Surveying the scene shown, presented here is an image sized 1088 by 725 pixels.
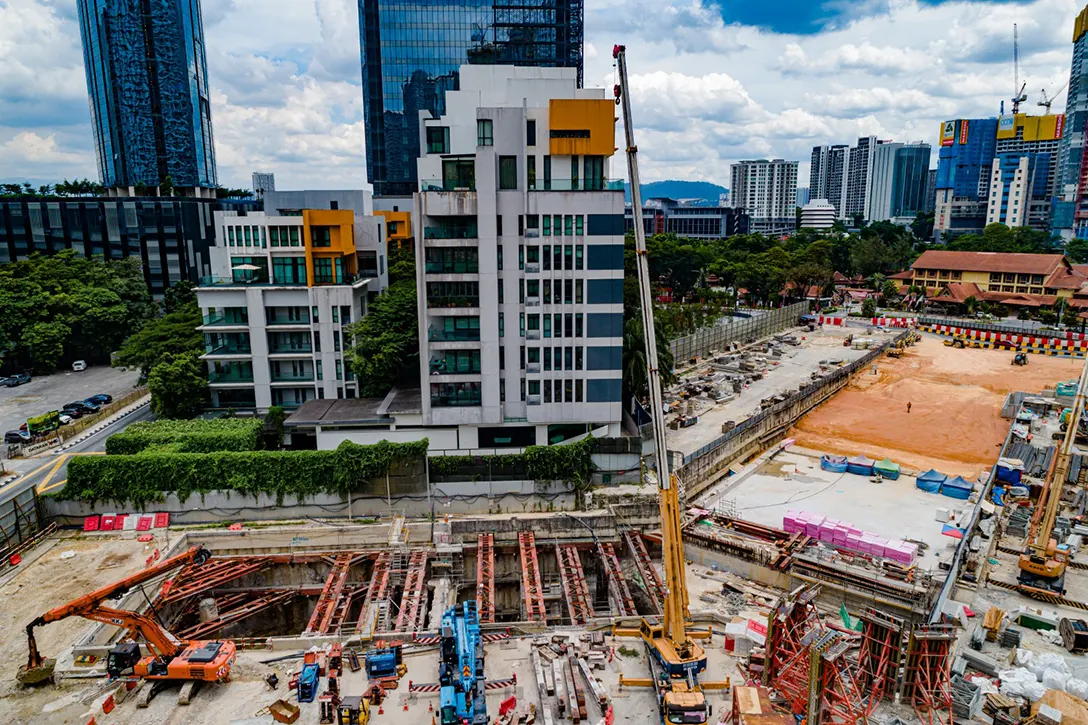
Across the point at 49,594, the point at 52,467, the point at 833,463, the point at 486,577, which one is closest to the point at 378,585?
the point at 486,577

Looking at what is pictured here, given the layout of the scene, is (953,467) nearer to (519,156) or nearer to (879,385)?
(879,385)

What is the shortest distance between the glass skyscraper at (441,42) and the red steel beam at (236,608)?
263ft

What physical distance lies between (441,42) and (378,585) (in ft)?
295

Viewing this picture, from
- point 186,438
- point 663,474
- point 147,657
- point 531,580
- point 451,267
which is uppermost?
point 451,267

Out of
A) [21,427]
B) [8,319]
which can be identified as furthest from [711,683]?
[8,319]

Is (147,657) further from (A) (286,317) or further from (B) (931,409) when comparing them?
(B) (931,409)

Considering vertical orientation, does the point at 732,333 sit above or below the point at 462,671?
above

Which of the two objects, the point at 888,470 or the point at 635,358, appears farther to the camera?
the point at 635,358

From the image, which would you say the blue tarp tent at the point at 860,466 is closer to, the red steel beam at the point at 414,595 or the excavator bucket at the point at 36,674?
the red steel beam at the point at 414,595

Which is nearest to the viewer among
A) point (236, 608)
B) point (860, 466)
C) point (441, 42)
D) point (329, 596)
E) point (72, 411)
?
point (329, 596)

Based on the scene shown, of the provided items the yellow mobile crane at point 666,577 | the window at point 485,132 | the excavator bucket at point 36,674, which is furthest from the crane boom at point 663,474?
the excavator bucket at point 36,674

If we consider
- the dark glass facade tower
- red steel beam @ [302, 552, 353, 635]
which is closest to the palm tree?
red steel beam @ [302, 552, 353, 635]

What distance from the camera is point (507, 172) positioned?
42344mm

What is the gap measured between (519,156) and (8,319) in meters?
59.4
